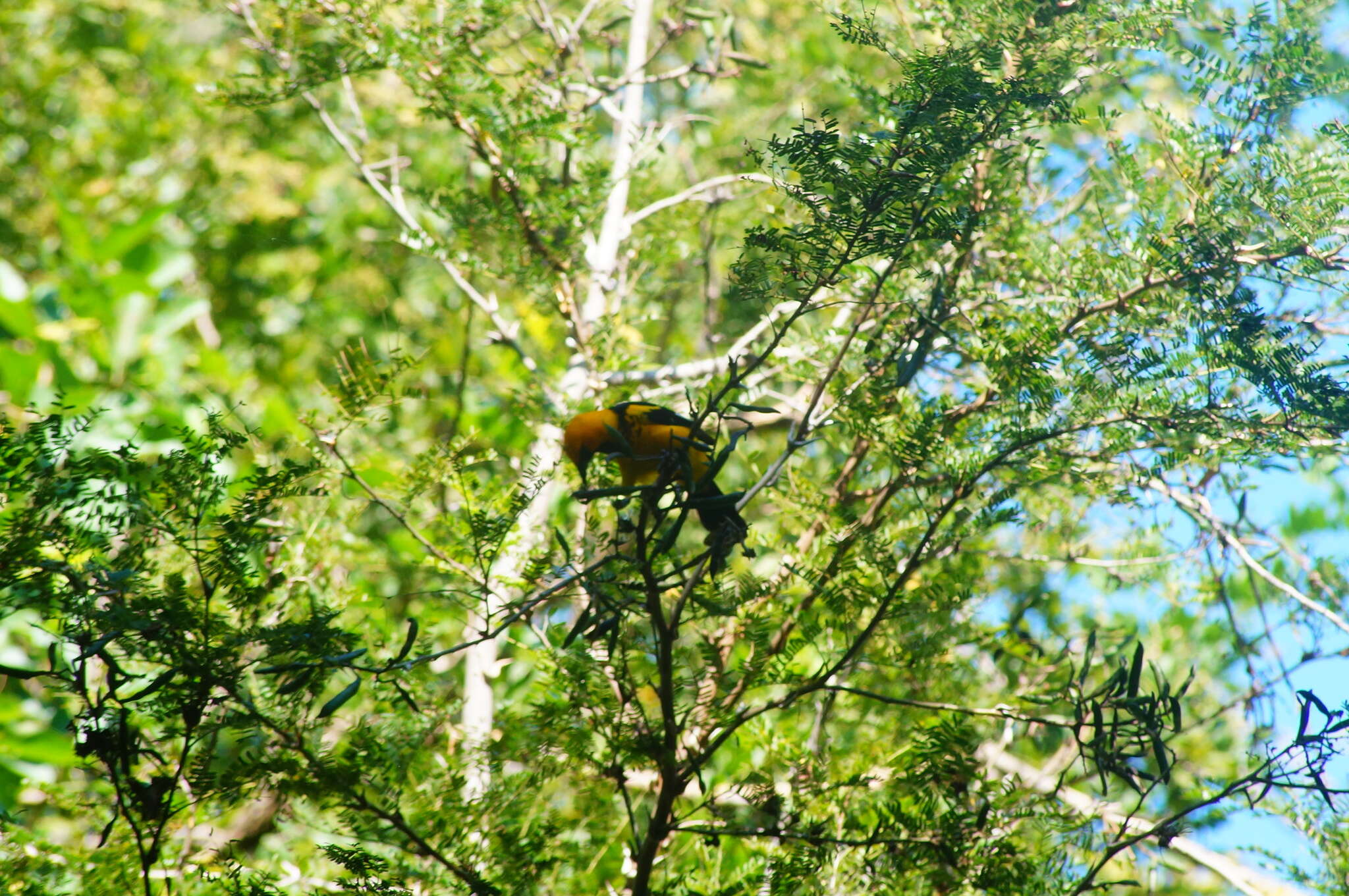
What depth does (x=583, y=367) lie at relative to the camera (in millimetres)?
3668

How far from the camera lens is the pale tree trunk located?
3195 mm

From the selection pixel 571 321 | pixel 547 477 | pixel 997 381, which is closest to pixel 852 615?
pixel 997 381

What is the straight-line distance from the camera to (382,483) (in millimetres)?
2887

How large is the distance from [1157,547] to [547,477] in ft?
7.85

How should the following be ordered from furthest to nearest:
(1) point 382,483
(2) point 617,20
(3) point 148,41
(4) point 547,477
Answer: (3) point 148,41, (2) point 617,20, (1) point 382,483, (4) point 547,477

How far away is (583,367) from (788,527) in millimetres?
1024

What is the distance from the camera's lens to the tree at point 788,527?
195cm

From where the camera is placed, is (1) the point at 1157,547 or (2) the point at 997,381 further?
(1) the point at 1157,547

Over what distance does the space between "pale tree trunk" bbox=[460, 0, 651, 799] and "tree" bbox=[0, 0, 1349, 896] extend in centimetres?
4

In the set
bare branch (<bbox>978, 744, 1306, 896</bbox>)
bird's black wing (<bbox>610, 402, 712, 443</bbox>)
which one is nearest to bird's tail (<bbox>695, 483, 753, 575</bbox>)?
bird's black wing (<bbox>610, 402, 712, 443</bbox>)

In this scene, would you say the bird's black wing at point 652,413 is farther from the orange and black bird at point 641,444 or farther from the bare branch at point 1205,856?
the bare branch at point 1205,856

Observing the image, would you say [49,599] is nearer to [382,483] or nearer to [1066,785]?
[382,483]

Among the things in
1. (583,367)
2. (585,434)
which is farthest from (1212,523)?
(583,367)

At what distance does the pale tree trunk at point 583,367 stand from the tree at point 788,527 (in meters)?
0.04
